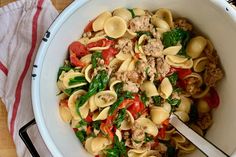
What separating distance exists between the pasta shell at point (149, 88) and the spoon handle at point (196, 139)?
0.09m

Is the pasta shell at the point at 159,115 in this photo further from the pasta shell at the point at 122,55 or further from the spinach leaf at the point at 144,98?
the pasta shell at the point at 122,55

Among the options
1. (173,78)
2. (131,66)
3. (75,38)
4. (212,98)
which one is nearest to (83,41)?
(75,38)

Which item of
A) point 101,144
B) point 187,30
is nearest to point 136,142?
point 101,144

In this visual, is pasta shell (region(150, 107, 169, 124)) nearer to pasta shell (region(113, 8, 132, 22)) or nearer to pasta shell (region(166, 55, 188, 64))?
pasta shell (region(166, 55, 188, 64))

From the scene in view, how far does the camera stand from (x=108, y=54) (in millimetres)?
1039

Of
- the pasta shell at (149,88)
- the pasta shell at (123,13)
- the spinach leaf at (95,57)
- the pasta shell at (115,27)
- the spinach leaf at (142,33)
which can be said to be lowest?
the spinach leaf at (95,57)

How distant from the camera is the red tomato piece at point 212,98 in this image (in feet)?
3.46

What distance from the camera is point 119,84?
3.37ft

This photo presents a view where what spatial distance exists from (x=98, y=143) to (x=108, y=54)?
21 cm

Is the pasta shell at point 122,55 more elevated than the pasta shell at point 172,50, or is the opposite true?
the pasta shell at point 172,50

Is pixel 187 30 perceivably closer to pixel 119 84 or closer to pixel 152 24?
pixel 152 24

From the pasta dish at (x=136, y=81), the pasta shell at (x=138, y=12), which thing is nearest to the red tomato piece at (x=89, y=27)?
the pasta dish at (x=136, y=81)

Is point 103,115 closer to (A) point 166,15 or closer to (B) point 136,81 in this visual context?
(B) point 136,81

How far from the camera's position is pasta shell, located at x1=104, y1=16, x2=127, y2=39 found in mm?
1039
